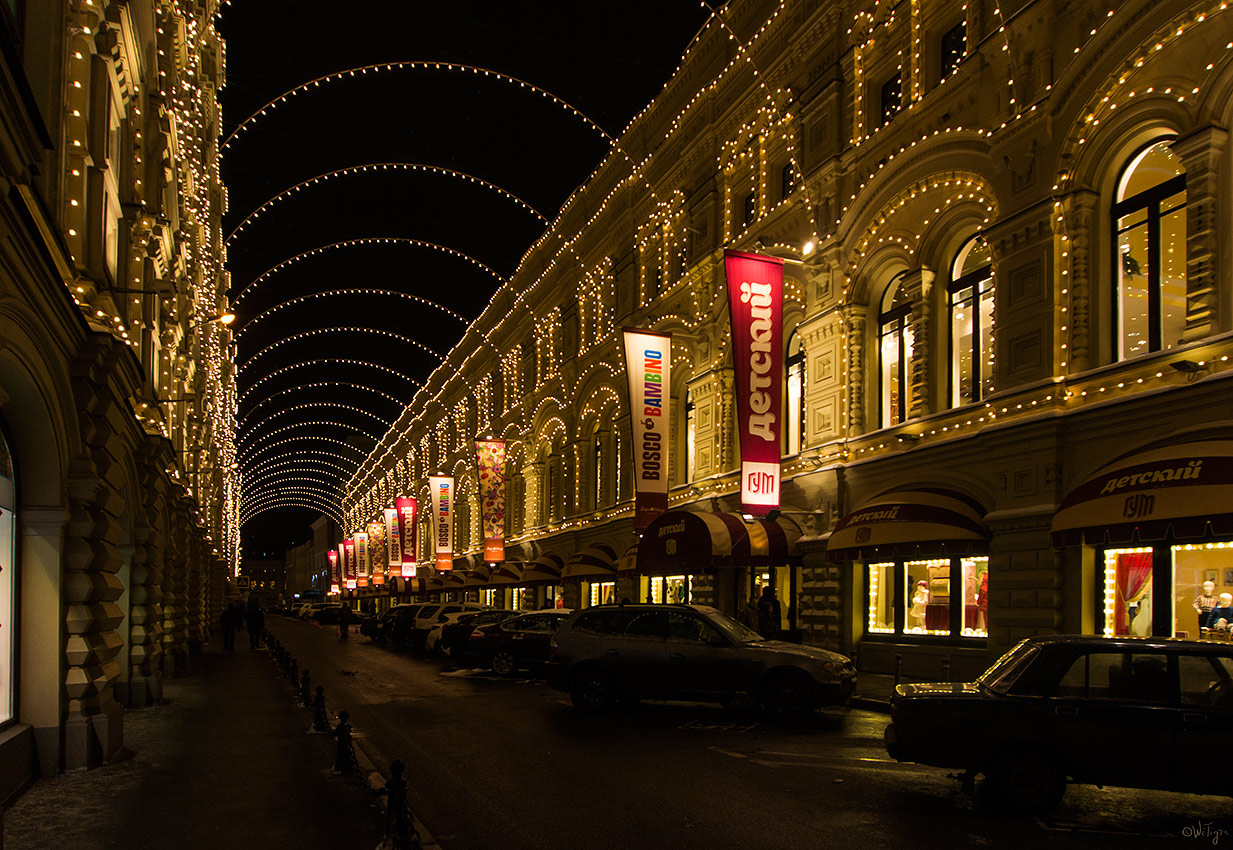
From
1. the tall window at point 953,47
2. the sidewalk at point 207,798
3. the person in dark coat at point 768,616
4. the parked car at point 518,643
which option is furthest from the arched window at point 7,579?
the tall window at point 953,47

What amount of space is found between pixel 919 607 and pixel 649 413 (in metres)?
10.4

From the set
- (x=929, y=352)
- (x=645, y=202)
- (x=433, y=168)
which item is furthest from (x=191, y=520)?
(x=929, y=352)

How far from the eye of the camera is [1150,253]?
1583 cm

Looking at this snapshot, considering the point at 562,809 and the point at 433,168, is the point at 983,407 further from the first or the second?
the point at 433,168

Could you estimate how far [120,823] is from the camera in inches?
359

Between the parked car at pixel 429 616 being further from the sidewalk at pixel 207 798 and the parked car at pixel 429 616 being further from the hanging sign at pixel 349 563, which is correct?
the hanging sign at pixel 349 563

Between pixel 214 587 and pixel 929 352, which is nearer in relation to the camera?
pixel 929 352

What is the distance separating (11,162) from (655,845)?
6938 mm

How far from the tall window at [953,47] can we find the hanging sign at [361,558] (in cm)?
7358

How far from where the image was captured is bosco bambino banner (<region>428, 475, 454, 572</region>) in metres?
53.3

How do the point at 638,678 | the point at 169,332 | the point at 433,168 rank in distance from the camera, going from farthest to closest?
1. the point at 433,168
2. the point at 169,332
3. the point at 638,678

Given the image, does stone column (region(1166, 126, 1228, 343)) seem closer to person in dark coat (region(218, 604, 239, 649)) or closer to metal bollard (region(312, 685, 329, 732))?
metal bollard (region(312, 685, 329, 732))

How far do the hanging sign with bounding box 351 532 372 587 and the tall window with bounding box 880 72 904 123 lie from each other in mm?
71637

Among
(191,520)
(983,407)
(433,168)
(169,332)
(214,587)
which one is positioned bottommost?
(214,587)
